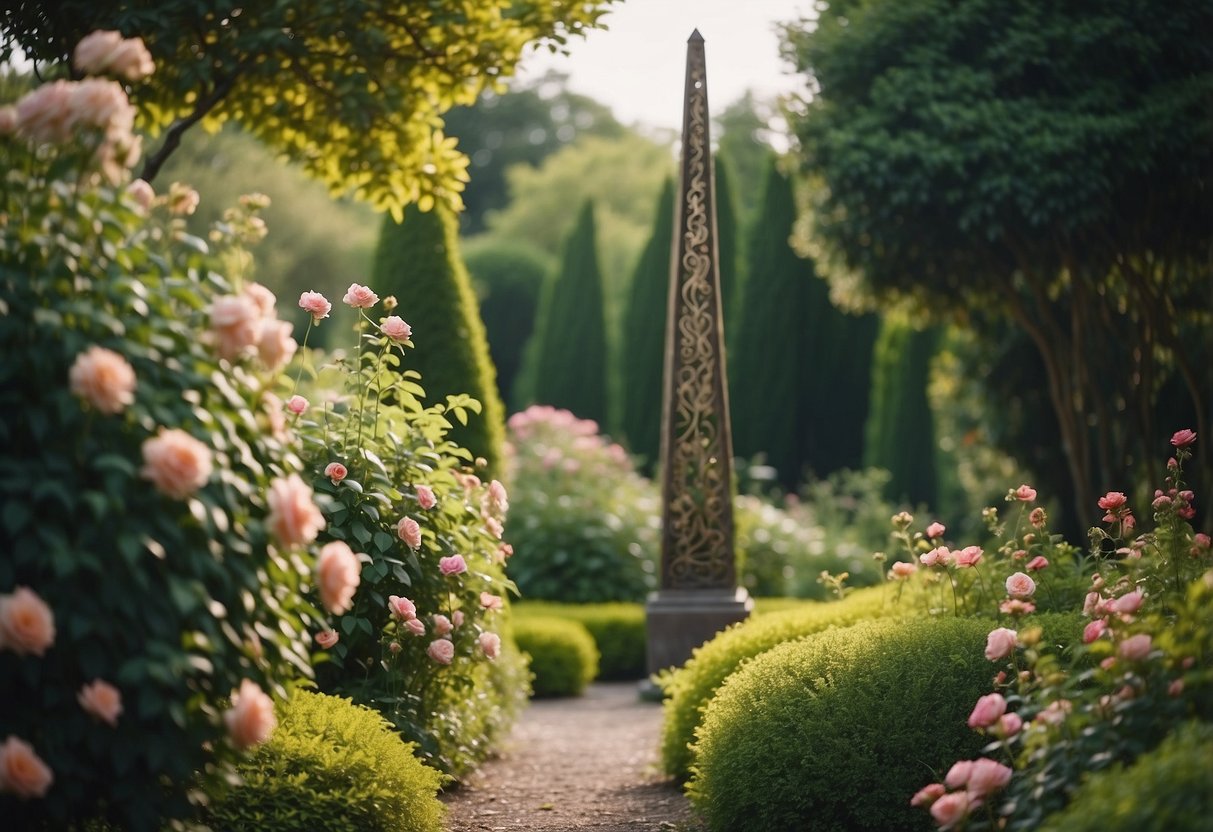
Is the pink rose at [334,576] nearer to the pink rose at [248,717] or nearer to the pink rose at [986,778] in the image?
the pink rose at [248,717]

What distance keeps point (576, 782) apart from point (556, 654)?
9.59 feet

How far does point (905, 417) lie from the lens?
16297 millimetres

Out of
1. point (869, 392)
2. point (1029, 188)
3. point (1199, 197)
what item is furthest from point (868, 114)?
point (869, 392)

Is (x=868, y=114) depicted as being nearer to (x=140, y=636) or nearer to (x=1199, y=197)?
(x=1199, y=197)

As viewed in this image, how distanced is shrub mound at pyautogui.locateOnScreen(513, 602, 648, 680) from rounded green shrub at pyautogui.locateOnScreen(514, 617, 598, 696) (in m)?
0.76

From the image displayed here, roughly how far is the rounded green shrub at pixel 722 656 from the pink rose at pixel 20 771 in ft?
10.0

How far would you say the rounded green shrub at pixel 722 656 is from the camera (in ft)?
16.7

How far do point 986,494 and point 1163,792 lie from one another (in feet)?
33.5

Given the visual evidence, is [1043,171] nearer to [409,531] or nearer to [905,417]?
[409,531]

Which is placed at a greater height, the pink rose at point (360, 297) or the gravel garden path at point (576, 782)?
the pink rose at point (360, 297)

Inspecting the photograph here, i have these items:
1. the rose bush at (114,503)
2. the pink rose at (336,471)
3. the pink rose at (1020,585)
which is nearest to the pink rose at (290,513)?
the rose bush at (114,503)

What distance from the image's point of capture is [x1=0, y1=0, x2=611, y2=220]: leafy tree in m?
4.98

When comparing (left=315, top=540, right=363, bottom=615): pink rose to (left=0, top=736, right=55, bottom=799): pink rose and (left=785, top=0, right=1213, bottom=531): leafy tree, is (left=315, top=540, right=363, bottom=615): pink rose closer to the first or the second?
(left=0, top=736, right=55, bottom=799): pink rose

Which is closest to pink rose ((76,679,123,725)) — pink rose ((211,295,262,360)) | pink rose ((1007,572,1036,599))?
pink rose ((211,295,262,360))
